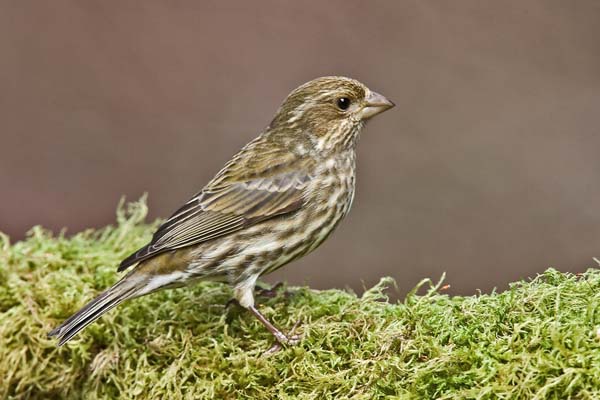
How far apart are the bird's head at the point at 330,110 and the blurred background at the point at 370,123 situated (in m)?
4.24

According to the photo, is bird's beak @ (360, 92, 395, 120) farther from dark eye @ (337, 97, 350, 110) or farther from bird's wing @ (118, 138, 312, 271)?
bird's wing @ (118, 138, 312, 271)

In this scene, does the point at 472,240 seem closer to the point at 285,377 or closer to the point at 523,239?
the point at 523,239

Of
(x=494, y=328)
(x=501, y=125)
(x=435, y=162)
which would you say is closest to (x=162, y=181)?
(x=435, y=162)

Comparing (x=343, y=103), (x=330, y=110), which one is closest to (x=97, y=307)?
(x=330, y=110)

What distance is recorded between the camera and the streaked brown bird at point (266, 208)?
4.92 metres

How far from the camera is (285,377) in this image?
4.12m

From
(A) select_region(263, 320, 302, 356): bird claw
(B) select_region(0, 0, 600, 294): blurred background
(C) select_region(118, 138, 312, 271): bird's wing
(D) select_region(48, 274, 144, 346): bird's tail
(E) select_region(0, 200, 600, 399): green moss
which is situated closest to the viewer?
(E) select_region(0, 200, 600, 399): green moss

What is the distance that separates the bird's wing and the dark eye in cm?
50

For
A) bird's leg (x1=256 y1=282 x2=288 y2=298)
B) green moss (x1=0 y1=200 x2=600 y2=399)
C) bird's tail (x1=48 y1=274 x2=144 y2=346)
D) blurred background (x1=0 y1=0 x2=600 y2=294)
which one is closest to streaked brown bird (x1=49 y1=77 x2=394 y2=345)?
bird's tail (x1=48 y1=274 x2=144 y2=346)

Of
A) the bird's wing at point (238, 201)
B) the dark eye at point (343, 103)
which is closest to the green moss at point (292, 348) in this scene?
the bird's wing at point (238, 201)

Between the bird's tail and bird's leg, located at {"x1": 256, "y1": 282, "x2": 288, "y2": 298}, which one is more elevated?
the bird's tail

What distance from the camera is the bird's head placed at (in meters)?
5.54

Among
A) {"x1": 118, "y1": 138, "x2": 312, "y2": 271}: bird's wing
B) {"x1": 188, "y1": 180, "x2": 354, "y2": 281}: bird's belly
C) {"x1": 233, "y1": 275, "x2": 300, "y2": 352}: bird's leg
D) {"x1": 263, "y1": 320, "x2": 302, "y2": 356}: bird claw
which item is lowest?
{"x1": 263, "y1": 320, "x2": 302, "y2": 356}: bird claw

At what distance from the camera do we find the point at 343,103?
221 inches
